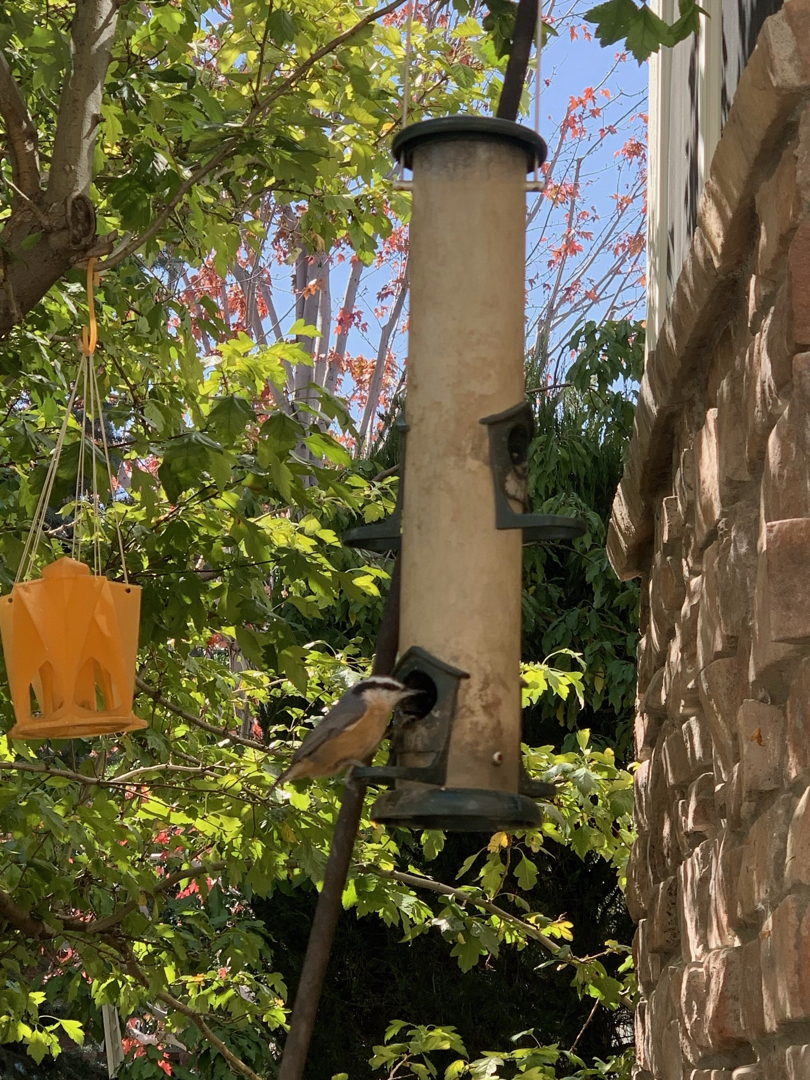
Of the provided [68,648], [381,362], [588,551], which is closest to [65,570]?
[68,648]

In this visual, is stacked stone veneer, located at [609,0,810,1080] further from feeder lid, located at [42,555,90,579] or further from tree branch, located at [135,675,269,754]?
tree branch, located at [135,675,269,754]

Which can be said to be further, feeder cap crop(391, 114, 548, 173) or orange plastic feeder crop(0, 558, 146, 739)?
orange plastic feeder crop(0, 558, 146, 739)

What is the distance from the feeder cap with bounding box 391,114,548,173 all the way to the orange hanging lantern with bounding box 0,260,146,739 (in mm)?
850

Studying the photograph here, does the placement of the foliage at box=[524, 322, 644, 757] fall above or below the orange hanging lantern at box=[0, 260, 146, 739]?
above

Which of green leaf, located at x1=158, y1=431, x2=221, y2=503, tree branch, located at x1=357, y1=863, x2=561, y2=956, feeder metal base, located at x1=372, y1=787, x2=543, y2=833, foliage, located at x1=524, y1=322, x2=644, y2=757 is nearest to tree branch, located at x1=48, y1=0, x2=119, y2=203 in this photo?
green leaf, located at x1=158, y1=431, x2=221, y2=503

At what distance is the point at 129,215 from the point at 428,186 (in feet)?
5.28

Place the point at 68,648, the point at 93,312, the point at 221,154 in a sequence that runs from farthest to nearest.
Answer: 1. the point at 221,154
2. the point at 93,312
3. the point at 68,648

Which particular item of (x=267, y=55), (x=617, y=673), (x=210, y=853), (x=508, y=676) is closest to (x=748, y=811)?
(x=508, y=676)

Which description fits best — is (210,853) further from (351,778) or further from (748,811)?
(748,811)

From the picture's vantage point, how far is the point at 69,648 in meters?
3.17

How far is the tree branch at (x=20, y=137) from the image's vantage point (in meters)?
3.39

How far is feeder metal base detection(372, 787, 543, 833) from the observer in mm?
Result: 2504

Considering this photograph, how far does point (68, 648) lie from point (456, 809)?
3.51 feet

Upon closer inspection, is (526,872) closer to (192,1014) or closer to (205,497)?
(192,1014)
